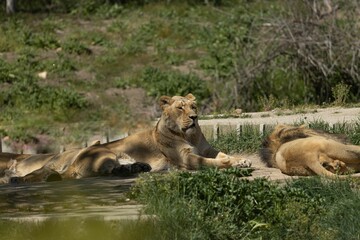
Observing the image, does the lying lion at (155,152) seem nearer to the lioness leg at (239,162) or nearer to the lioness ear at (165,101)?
the lioness ear at (165,101)

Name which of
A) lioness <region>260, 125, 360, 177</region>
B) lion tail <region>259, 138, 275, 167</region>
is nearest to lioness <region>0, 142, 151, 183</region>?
lion tail <region>259, 138, 275, 167</region>

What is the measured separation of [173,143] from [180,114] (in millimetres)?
372

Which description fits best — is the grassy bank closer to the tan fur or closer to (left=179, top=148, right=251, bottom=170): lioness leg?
(left=179, top=148, right=251, bottom=170): lioness leg

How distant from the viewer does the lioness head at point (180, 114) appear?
13680 mm

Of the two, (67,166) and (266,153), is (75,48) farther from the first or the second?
(266,153)

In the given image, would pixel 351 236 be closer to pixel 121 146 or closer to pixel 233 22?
pixel 121 146

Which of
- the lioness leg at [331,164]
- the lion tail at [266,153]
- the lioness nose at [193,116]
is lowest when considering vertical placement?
the lion tail at [266,153]

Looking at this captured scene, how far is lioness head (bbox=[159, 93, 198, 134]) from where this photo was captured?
13680mm

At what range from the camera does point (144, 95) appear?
79.8 ft

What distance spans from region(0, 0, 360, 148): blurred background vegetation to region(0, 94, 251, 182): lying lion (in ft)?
16.0

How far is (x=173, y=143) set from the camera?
45.4 ft

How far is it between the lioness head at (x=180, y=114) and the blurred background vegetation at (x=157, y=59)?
4.84 metres

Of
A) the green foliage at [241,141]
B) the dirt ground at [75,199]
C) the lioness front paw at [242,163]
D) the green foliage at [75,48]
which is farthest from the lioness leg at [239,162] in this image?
the green foliage at [75,48]

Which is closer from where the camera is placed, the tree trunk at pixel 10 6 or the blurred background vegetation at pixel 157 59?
the blurred background vegetation at pixel 157 59
